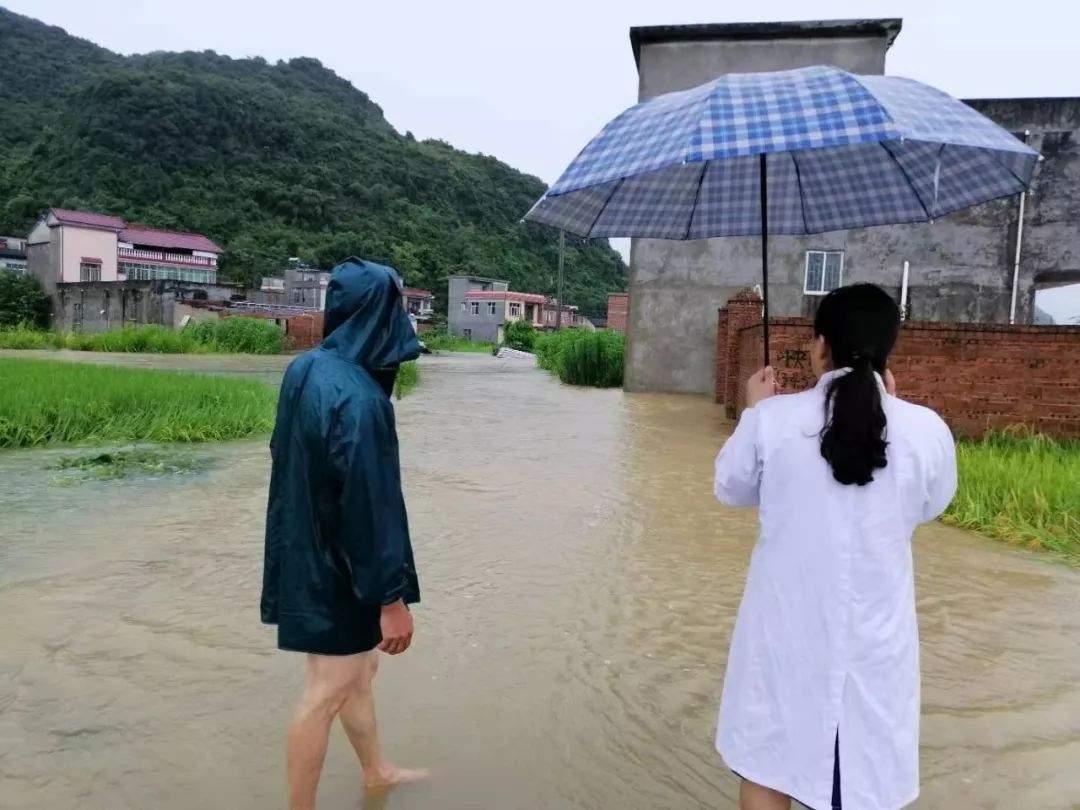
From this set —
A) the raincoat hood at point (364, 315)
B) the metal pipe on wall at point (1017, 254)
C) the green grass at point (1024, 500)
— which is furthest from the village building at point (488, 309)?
the raincoat hood at point (364, 315)

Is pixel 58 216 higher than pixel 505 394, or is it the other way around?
pixel 58 216

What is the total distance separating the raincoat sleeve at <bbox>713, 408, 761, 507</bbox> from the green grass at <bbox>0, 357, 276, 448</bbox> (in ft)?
27.3

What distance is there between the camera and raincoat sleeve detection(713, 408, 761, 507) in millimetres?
1718

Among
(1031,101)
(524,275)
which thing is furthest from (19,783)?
(524,275)

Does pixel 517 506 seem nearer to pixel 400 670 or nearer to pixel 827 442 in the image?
pixel 400 670

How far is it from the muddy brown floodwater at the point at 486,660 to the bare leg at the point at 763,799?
798mm

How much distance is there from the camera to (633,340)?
58.3 feet

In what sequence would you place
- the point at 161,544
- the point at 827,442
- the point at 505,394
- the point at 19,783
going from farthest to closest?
the point at 505,394, the point at 161,544, the point at 19,783, the point at 827,442

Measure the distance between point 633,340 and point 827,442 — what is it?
16276mm

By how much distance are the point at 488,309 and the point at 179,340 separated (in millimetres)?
36081

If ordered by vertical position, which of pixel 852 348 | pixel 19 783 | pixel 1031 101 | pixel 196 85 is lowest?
pixel 19 783

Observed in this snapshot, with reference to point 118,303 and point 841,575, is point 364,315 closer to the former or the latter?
point 841,575

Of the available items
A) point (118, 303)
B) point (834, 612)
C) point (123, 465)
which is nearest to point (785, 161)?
point (834, 612)

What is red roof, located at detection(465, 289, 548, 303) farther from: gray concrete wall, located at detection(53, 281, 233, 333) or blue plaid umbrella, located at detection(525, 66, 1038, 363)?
blue plaid umbrella, located at detection(525, 66, 1038, 363)
